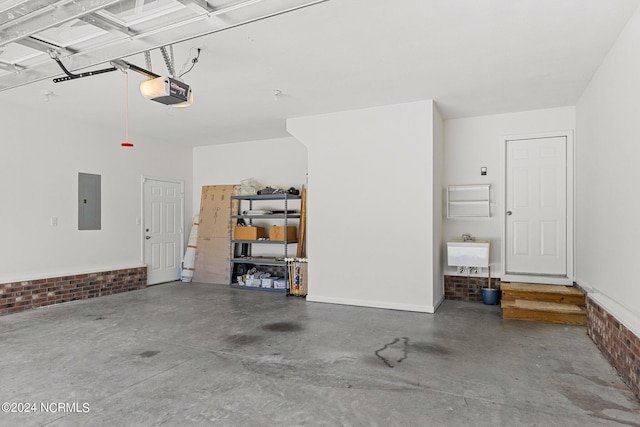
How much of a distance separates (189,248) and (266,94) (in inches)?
166

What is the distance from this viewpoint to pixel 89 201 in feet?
20.4

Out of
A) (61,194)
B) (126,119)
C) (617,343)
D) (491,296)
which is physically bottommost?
(491,296)

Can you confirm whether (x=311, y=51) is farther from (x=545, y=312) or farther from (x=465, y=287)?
(x=465, y=287)

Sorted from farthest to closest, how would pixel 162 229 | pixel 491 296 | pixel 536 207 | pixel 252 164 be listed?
1. pixel 252 164
2. pixel 162 229
3. pixel 536 207
4. pixel 491 296

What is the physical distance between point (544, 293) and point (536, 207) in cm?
139

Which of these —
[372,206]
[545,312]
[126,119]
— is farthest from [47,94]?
[545,312]

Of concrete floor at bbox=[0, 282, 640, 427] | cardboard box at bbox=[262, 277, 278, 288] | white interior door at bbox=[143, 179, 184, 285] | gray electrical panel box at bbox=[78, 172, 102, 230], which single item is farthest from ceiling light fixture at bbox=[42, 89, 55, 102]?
cardboard box at bbox=[262, 277, 278, 288]

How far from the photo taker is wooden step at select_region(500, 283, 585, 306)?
4.82 m

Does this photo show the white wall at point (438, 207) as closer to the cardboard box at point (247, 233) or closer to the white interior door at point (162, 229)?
the cardboard box at point (247, 233)

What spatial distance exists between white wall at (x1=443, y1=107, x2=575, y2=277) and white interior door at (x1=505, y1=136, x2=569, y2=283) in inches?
5.9

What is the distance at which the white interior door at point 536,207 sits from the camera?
5.58 m

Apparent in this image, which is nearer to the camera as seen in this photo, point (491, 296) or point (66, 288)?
point (491, 296)

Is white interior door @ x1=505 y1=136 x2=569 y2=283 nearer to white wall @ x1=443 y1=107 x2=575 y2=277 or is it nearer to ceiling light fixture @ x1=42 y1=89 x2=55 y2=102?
white wall @ x1=443 y1=107 x2=575 y2=277

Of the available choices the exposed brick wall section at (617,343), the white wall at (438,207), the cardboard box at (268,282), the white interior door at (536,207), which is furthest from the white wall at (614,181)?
the cardboard box at (268,282)
